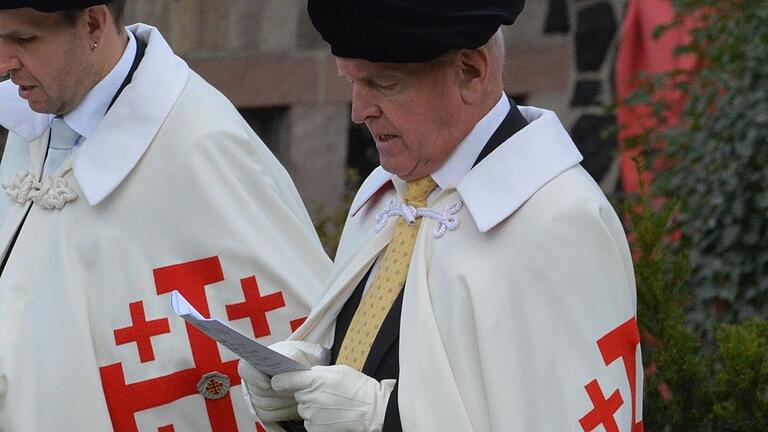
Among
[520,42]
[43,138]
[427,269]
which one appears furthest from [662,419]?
[520,42]

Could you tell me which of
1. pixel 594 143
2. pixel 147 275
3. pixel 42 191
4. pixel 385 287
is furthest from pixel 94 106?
pixel 594 143

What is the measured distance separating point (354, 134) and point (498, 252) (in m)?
4.84

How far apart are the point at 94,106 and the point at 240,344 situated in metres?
1.25

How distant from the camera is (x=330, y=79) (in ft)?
26.4

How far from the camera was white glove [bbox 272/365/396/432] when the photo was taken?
354 centimetres

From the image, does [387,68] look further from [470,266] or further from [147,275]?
[147,275]

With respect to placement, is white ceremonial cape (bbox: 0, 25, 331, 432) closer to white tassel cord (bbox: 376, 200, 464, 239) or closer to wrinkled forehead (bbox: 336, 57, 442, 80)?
white tassel cord (bbox: 376, 200, 464, 239)

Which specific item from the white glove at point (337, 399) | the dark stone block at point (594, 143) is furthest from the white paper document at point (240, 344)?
the dark stone block at point (594, 143)

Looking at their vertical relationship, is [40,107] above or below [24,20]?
below

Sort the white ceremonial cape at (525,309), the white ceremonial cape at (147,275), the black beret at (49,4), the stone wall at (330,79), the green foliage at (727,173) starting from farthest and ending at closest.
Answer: the stone wall at (330,79)
the green foliage at (727,173)
the white ceremonial cape at (147,275)
the black beret at (49,4)
the white ceremonial cape at (525,309)

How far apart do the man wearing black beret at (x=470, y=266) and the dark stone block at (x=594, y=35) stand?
4455 millimetres

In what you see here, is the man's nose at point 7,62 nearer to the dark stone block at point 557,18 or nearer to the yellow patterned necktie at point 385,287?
the yellow patterned necktie at point 385,287

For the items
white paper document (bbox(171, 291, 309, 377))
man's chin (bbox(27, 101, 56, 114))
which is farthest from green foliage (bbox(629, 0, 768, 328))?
white paper document (bbox(171, 291, 309, 377))

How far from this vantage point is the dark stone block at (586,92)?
8.16 m
